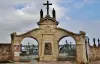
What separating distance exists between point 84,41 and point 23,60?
5.78 meters

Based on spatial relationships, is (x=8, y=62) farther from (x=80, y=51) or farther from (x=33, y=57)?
(x=80, y=51)

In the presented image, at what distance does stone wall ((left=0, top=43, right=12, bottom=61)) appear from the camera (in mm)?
21641

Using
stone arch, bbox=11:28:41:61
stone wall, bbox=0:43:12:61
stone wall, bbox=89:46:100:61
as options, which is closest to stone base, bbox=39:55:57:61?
stone arch, bbox=11:28:41:61

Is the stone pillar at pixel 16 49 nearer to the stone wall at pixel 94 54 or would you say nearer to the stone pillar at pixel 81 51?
the stone pillar at pixel 81 51

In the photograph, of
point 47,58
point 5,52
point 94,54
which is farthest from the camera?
point 94,54

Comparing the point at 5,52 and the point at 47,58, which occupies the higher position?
the point at 5,52

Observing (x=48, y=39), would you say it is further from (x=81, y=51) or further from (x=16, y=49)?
(x=81, y=51)

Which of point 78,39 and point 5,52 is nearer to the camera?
point 78,39

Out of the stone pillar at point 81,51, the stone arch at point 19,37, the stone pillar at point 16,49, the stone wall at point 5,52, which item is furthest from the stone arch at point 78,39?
the stone wall at point 5,52

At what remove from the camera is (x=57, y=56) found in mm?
21344

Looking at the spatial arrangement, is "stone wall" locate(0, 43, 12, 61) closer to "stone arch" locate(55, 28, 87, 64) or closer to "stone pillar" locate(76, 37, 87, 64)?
"stone arch" locate(55, 28, 87, 64)

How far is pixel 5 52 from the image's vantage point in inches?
854

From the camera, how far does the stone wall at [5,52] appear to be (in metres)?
21.6

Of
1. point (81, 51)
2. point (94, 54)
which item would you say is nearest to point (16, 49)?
point (81, 51)
